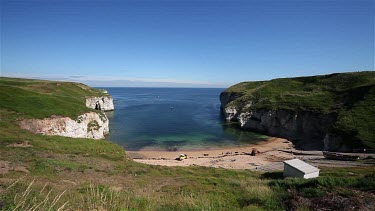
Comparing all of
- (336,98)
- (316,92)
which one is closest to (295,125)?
(336,98)

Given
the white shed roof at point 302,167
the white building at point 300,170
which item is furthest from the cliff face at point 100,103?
the white shed roof at point 302,167

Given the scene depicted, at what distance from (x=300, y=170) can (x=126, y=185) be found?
1765 cm

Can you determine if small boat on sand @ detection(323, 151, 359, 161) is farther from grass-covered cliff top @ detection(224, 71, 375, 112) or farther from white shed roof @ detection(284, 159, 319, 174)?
grass-covered cliff top @ detection(224, 71, 375, 112)

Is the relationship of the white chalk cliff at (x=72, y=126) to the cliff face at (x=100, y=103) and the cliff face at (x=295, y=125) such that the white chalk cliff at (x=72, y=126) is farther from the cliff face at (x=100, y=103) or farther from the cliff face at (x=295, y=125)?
the cliff face at (x=295, y=125)

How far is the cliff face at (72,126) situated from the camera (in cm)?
4280

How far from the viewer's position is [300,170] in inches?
973

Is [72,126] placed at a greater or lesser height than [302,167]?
lesser

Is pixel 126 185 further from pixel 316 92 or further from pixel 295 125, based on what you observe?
pixel 316 92

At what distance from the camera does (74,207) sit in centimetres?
716

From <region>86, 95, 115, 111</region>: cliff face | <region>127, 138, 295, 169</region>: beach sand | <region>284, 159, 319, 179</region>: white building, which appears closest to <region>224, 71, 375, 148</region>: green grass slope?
<region>127, 138, 295, 169</region>: beach sand

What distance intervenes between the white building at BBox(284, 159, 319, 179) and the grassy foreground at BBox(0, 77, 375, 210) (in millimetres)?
2281

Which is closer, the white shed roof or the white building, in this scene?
the white building

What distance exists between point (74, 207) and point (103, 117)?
6302cm

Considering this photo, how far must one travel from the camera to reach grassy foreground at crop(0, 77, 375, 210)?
27.0ft
